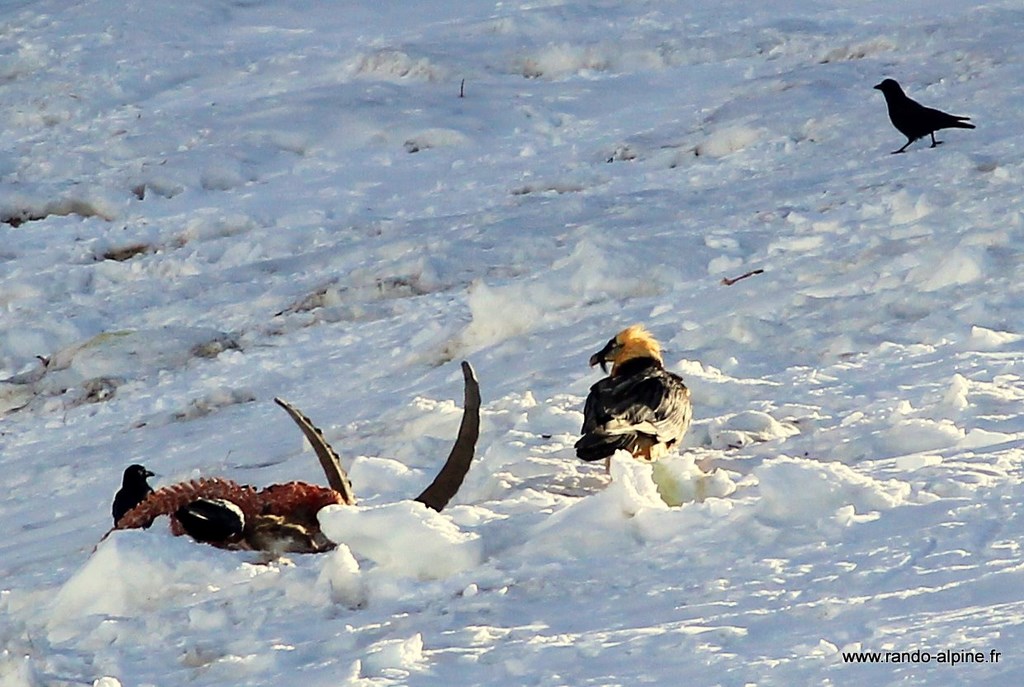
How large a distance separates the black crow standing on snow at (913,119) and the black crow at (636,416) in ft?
22.1

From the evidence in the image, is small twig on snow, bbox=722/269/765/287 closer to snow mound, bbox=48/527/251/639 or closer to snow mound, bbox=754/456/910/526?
snow mound, bbox=754/456/910/526

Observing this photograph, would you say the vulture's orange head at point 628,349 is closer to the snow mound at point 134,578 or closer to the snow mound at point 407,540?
the snow mound at point 407,540

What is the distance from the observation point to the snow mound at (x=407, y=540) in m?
4.54

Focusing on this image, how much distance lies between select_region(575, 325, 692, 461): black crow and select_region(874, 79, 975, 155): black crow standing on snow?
265 inches

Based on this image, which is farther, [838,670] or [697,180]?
[697,180]

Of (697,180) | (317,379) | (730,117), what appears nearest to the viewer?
(317,379)

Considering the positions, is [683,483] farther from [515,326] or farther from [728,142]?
[728,142]

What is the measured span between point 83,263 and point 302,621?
31.1 feet

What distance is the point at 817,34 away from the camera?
56.2ft

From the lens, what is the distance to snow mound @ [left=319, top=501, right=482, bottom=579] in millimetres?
4539

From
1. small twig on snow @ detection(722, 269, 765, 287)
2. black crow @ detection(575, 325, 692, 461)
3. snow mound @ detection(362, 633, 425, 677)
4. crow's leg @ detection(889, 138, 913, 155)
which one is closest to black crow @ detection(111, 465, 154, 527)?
black crow @ detection(575, 325, 692, 461)

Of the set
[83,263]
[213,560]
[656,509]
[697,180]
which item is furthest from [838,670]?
[83,263]

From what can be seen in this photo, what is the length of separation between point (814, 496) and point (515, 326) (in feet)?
15.6

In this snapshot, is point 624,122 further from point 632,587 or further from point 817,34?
point 632,587
